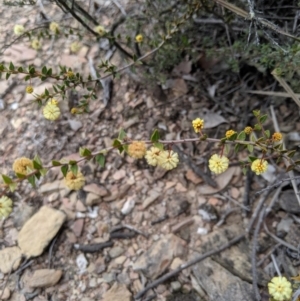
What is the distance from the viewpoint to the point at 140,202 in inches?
85.4

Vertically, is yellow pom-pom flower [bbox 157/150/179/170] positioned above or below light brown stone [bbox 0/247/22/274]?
above

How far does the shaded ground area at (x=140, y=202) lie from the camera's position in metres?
1.92

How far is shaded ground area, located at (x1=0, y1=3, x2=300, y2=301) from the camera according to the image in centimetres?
192

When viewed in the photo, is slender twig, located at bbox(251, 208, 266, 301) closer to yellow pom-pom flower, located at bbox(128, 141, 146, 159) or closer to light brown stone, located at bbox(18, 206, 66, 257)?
yellow pom-pom flower, located at bbox(128, 141, 146, 159)

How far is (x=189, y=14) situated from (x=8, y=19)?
1.58 meters

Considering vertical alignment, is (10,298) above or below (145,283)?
above

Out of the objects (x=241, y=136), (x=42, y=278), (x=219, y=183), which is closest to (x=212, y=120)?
(x=219, y=183)

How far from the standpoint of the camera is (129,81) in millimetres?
2545

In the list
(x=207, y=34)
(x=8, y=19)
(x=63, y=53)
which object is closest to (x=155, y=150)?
(x=207, y=34)

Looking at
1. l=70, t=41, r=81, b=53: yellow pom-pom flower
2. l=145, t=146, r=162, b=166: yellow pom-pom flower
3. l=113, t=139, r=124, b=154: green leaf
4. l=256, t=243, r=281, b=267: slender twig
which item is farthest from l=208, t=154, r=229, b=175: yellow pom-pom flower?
l=70, t=41, r=81, b=53: yellow pom-pom flower

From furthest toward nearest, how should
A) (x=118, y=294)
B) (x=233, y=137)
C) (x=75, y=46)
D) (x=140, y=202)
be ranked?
(x=75, y=46) < (x=140, y=202) < (x=118, y=294) < (x=233, y=137)

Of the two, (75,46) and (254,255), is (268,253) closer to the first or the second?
(254,255)

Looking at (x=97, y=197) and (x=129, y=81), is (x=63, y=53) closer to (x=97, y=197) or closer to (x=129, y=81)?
(x=129, y=81)

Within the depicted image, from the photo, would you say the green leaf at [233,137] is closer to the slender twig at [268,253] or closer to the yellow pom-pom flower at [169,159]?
the yellow pom-pom flower at [169,159]
